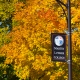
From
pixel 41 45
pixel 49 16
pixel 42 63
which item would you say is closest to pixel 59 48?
pixel 42 63

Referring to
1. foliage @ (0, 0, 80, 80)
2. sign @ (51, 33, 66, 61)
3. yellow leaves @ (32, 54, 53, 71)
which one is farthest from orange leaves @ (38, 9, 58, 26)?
sign @ (51, 33, 66, 61)

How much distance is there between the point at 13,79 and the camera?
3303 centimetres

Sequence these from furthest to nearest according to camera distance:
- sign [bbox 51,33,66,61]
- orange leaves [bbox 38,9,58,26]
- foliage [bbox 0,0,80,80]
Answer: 1. orange leaves [bbox 38,9,58,26]
2. foliage [bbox 0,0,80,80]
3. sign [bbox 51,33,66,61]

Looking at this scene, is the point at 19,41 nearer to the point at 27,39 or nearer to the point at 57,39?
the point at 27,39

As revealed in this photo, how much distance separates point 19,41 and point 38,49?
6.06 ft

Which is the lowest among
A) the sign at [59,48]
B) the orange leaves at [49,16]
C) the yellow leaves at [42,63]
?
the yellow leaves at [42,63]

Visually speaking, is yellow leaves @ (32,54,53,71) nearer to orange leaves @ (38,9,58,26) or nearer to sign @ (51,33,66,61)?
orange leaves @ (38,9,58,26)

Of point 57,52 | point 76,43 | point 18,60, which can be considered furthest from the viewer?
point 18,60

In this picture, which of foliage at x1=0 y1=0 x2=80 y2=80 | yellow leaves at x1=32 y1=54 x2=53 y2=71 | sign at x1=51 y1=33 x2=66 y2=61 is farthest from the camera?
foliage at x1=0 y1=0 x2=80 y2=80

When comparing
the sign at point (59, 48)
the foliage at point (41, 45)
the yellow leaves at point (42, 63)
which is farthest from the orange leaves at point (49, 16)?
the sign at point (59, 48)

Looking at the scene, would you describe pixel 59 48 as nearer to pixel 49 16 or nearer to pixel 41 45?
pixel 41 45

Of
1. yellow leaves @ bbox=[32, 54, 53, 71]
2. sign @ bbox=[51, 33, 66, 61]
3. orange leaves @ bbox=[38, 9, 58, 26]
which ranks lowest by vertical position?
yellow leaves @ bbox=[32, 54, 53, 71]

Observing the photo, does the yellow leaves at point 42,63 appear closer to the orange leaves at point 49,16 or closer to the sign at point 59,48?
the orange leaves at point 49,16

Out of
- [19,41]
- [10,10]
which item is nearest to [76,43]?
[19,41]
